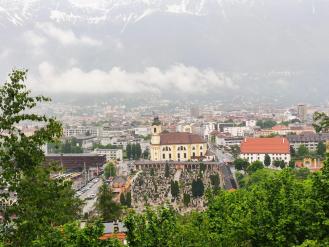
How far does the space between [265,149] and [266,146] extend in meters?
0.22

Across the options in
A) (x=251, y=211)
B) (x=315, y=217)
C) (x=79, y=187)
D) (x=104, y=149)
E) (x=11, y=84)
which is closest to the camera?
(x=11, y=84)

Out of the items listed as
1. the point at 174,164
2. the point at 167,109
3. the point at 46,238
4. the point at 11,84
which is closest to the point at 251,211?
the point at 46,238

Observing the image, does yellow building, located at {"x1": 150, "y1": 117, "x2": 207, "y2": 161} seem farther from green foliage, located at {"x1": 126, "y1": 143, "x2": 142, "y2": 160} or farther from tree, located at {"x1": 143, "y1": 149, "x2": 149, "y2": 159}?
green foliage, located at {"x1": 126, "y1": 143, "x2": 142, "y2": 160}

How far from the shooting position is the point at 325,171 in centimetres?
651

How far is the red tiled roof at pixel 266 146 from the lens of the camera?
3416 centimetres

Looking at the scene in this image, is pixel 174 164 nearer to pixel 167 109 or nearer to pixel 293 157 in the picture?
pixel 293 157

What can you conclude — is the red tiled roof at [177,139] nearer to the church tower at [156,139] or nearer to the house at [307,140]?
the church tower at [156,139]

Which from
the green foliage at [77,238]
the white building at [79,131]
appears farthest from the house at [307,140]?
the green foliage at [77,238]

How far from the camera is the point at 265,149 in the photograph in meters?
34.7

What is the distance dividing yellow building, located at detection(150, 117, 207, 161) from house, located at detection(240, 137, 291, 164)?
4034mm

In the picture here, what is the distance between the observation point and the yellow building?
37.8m

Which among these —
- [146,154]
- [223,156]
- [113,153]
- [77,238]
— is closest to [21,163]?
[77,238]

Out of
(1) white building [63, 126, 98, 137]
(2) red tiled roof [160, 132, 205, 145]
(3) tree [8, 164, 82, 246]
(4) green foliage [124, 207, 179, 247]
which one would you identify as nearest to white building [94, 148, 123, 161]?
(2) red tiled roof [160, 132, 205, 145]

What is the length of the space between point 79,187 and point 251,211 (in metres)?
23.0
